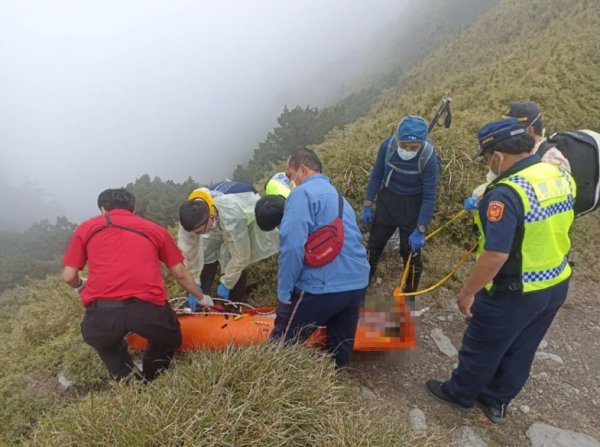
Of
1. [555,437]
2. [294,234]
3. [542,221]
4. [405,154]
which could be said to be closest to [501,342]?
[542,221]

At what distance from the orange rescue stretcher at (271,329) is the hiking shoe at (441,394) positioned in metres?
0.35

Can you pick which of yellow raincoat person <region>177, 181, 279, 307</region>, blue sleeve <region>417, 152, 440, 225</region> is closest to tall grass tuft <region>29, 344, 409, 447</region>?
yellow raincoat person <region>177, 181, 279, 307</region>

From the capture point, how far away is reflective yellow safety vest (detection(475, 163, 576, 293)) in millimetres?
2484

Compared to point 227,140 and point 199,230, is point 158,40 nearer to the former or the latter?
point 227,140

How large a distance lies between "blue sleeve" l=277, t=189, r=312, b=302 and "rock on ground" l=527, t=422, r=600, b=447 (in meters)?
2.24

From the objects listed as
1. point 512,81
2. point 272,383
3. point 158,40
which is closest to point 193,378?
point 272,383

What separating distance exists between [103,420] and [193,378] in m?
0.54

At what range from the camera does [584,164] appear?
3.18 meters

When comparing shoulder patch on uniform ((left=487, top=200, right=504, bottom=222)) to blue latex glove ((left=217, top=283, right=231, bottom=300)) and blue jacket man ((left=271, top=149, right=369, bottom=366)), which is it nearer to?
blue jacket man ((left=271, top=149, right=369, bottom=366))

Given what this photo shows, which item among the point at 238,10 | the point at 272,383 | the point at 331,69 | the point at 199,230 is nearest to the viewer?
the point at 272,383

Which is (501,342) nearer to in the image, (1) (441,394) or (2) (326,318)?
(1) (441,394)

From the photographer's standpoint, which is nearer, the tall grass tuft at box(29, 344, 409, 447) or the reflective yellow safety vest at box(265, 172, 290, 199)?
the tall grass tuft at box(29, 344, 409, 447)

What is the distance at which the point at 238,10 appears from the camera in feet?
531

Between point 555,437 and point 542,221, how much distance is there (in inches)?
73.4
